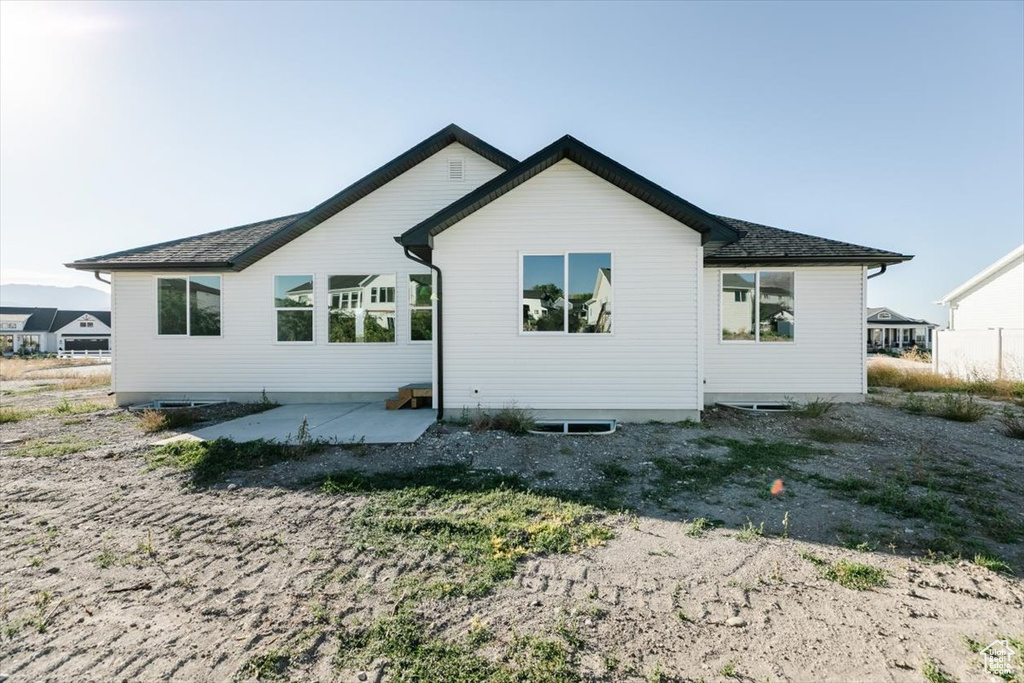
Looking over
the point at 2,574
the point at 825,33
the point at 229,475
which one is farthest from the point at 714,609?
the point at 825,33

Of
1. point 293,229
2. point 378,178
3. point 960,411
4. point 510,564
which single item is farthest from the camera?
point 378,178

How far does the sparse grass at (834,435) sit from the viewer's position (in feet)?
23.3

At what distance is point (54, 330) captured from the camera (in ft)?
186

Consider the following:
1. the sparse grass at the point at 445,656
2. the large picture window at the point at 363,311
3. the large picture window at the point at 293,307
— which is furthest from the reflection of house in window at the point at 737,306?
the large picture window at the point at 293,307

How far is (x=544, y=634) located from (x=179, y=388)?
11894 mm

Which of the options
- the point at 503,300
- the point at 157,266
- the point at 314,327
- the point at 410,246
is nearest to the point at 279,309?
the point at 314,327

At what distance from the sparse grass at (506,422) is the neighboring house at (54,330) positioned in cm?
6759

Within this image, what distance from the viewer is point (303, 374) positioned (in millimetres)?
10688

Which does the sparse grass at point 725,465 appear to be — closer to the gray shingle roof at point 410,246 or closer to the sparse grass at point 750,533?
the sparse grass at point 750,533

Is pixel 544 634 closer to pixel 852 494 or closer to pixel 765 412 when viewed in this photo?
pixel 852 494

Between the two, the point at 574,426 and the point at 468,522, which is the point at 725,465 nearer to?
the point at 574,426

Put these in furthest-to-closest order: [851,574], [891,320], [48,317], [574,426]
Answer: [48,317]
[891,320]
[574,426]
[851,574]

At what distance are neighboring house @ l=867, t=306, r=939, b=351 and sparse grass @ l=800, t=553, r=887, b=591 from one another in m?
63.1

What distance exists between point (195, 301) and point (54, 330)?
6973 cm
